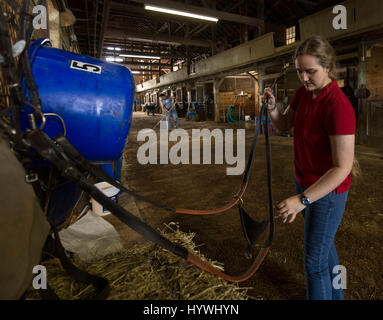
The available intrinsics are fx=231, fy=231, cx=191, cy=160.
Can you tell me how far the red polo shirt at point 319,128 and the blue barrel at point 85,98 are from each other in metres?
1.08

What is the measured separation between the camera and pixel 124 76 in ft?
4.37

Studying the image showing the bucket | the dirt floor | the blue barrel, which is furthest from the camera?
the bucket

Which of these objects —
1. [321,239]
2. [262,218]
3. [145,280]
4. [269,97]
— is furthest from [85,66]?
[262,218]

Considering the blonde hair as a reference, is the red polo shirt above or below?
below

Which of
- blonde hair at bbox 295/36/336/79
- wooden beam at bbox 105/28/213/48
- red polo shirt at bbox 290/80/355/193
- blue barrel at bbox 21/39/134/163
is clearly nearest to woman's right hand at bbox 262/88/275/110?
red polo shirt at bbox 290/80/355/193

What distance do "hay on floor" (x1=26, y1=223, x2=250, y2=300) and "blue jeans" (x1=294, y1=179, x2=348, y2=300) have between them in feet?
1.66

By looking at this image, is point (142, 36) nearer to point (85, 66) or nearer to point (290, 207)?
point (85, 66)

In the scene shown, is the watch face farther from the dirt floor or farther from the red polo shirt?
the dirt floor

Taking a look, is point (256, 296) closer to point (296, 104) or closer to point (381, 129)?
point (296, 104)

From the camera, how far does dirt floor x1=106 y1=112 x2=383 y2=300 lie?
78.2 inches

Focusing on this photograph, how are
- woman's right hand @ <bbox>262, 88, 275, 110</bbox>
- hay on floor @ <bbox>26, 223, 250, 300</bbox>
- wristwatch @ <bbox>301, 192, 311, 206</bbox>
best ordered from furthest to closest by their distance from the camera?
1. woman's right hand @ <bbox>262, 88, 275, 110</bbox>
2. hay on floor @ <bbox>26, 223, 250, 300</bbox>
3. wristwatch @ <bbox>301, 192, 311, 206</bbox>

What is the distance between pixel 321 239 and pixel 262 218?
5.83 ft
